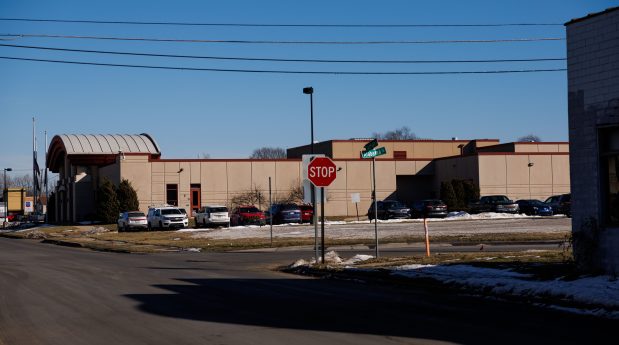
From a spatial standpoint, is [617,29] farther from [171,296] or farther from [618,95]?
[171,296]

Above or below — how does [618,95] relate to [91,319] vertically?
A: above

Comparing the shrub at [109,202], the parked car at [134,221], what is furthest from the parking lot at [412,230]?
the shrub at [109,202]

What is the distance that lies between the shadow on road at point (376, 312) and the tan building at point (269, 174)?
173 feet

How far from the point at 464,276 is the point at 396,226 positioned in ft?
96.4

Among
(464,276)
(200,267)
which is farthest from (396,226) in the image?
(464,276)

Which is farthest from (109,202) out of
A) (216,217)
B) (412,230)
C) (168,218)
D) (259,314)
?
(259,314)

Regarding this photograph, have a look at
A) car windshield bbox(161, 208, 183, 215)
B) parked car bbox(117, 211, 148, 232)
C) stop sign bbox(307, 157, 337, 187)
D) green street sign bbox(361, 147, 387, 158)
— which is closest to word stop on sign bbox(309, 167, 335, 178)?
stop sign bbox(307, 157, 337, 187)

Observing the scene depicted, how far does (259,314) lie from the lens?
11.9m

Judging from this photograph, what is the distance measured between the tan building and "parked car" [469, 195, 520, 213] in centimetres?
807

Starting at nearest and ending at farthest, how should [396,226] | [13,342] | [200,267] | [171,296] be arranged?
[13,342], [171,296], [200,267], [396,226]

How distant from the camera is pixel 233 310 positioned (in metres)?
12.4

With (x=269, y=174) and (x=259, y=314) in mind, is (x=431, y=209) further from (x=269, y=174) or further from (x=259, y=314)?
(x=259, y=314)

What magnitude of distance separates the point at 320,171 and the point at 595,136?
779 centimetres

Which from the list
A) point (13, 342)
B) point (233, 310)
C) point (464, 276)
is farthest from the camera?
point (464, 276)
